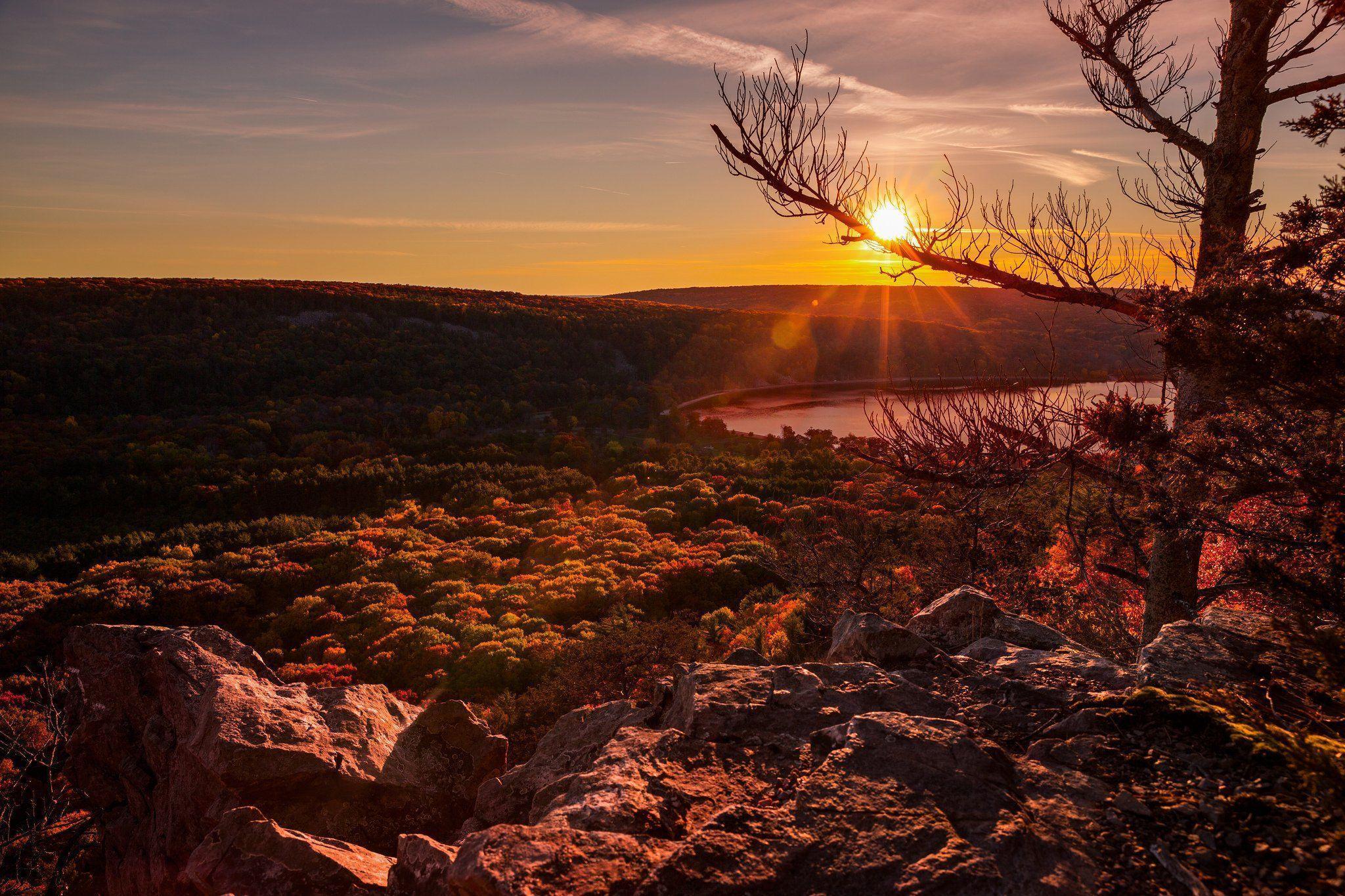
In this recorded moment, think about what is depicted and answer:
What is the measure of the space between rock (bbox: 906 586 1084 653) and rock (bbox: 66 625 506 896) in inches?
189

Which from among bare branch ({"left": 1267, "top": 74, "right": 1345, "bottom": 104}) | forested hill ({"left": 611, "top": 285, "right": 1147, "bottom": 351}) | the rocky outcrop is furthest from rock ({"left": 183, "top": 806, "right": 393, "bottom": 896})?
forested hill ({"left": 611, "top": 285, "right": 1147, "bottom": 351})

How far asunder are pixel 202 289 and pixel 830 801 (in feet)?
294

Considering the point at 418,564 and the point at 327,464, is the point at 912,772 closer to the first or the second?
the point at 418,564

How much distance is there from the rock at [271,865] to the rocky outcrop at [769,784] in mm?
16

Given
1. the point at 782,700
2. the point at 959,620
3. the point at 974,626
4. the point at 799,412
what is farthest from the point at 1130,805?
the point at 799,412

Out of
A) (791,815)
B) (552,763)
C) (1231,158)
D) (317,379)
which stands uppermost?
(1231,158)

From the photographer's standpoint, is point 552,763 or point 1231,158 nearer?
point 552,763

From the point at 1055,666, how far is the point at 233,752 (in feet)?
23.2

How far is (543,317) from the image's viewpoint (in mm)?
82438

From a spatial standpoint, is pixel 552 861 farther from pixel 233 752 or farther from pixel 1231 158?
pixel 1231 158

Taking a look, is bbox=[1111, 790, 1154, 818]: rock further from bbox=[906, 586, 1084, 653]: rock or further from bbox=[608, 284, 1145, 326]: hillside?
bbox=[608, 284, 1145, 326]: hillside

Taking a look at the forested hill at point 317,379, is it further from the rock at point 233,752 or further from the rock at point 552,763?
the rock at point 233,752

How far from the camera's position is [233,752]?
658 centimetres

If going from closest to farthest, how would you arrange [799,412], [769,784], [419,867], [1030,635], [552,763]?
1. [769,784]
2. [419,867]
3. [1030,635]
4. [552,763]
5. [799,412]
